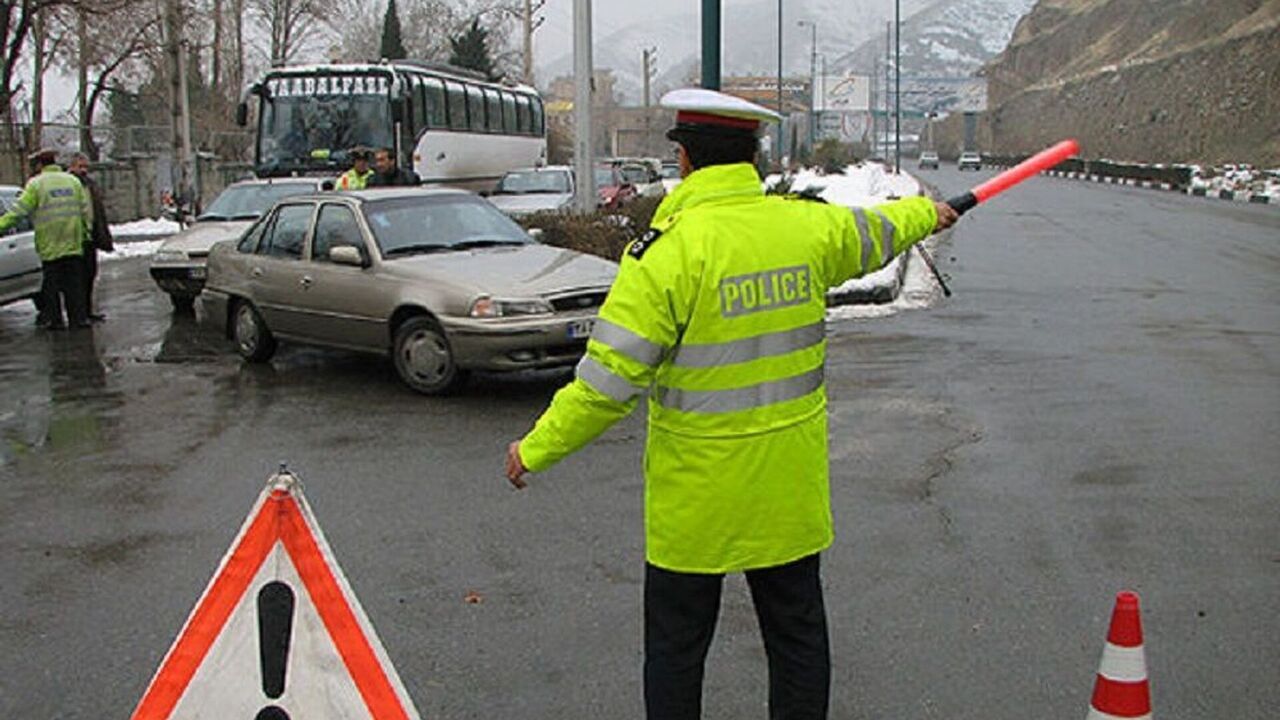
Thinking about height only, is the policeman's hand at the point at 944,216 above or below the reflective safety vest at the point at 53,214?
below

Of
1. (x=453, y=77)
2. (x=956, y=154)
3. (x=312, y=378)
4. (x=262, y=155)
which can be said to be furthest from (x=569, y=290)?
(x=956, y=154)

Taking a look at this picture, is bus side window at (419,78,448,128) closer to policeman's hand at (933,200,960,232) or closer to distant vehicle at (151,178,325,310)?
distant vehicle at (151,178,325,310)

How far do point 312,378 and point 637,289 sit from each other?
8393 millimetres

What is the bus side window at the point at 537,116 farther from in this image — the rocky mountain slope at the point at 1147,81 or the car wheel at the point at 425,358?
the rocky mountain slope at the point at 1147,81

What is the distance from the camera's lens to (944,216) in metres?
3.92

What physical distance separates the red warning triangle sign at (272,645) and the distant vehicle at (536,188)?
1917 cm

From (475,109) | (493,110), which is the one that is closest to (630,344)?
(475,109)

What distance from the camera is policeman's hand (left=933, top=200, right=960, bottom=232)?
154 inches

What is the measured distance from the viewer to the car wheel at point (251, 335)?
11820 millimetres

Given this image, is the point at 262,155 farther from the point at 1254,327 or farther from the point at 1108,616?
the point at 1108,616

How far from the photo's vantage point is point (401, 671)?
473 centimetres

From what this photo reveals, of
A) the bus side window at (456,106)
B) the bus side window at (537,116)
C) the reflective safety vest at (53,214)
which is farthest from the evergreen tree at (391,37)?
the reflective safety vest at (53,214)

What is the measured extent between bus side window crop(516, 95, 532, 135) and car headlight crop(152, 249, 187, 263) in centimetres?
1686

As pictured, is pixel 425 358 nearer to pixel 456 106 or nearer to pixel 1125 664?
pixel 1125 664
